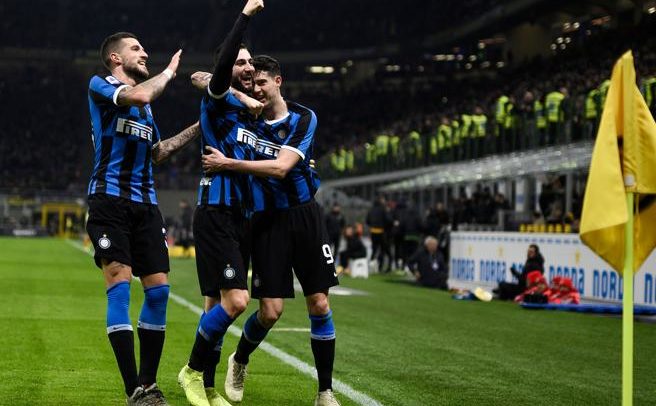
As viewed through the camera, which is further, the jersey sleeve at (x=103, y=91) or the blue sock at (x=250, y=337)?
the blue sock at (x=250, y=337)

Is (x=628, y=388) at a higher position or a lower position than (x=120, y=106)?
lower

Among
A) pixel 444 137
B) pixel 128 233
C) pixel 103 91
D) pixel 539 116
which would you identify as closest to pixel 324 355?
pixel 128 233

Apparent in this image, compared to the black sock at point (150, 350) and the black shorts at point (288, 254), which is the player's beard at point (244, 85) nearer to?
the black shorts at point (288, 254)

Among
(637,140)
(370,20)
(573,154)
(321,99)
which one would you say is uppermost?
(370,20)

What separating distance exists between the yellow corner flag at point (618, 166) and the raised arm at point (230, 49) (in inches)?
88.2

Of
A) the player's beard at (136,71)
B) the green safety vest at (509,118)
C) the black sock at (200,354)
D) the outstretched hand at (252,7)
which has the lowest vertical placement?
the black sock at (200,354)

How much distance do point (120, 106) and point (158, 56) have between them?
70.7 meters

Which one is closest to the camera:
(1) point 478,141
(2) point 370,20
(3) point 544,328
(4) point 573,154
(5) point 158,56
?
(3) point 544,328

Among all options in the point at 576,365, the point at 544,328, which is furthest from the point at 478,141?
the point at 576,365

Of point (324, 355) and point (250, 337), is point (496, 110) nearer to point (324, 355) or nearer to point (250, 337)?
point (250, 337)

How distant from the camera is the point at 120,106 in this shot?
22.8ft

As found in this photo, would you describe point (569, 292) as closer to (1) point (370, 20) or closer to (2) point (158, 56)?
(1) point (370, 20)

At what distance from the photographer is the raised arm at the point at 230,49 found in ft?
22.1

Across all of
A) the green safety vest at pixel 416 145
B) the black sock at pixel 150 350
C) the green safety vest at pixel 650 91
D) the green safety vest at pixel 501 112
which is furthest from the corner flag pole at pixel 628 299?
the green safety vest at pixel 416 145
